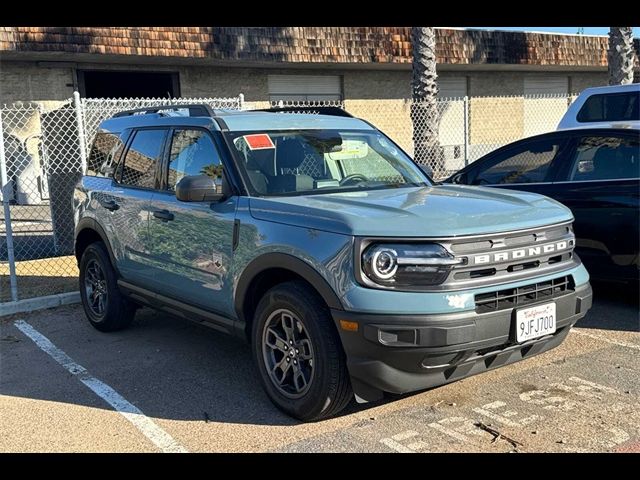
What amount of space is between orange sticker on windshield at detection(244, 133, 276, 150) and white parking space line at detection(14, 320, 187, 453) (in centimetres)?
192

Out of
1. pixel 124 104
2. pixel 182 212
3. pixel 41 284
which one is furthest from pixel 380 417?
pixel 124 104

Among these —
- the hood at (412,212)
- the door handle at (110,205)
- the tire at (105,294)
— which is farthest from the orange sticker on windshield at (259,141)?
the tire at (105,294)

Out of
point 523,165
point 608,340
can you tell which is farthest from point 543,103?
point 608,340

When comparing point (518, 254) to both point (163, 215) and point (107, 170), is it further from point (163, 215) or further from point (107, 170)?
point (107, 170)

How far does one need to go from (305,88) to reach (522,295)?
15945 mm

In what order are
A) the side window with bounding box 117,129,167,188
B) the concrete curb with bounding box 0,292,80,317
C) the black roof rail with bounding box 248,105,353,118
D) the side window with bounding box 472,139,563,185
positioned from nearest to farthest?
the side window with bounding box 117,129,167,188 → the black roof rail with bounding box 248,105,353,118 → the side window with bounding box 472,139,563,185 → the concrete curb with bounding box 0,292,80,317

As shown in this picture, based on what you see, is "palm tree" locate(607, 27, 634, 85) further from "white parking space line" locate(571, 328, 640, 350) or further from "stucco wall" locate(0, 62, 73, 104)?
"stucco wall" locate(0, 62, 73, 104)

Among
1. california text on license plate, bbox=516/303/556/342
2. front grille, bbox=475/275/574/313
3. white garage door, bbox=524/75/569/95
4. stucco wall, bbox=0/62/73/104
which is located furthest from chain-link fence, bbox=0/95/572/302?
california text on license plate, bbox=516/303/556/342

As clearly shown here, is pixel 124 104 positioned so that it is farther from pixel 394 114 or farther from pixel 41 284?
pixel 394 114

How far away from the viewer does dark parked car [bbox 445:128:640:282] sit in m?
5.82

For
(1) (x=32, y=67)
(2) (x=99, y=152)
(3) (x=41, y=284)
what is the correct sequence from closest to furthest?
(2) (x=99, y=152) < (3) (x=41, y=284) < (1) (x=32, y=67)

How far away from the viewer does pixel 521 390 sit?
442 cm

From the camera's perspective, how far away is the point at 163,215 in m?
5.03

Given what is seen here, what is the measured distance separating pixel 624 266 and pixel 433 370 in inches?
122
